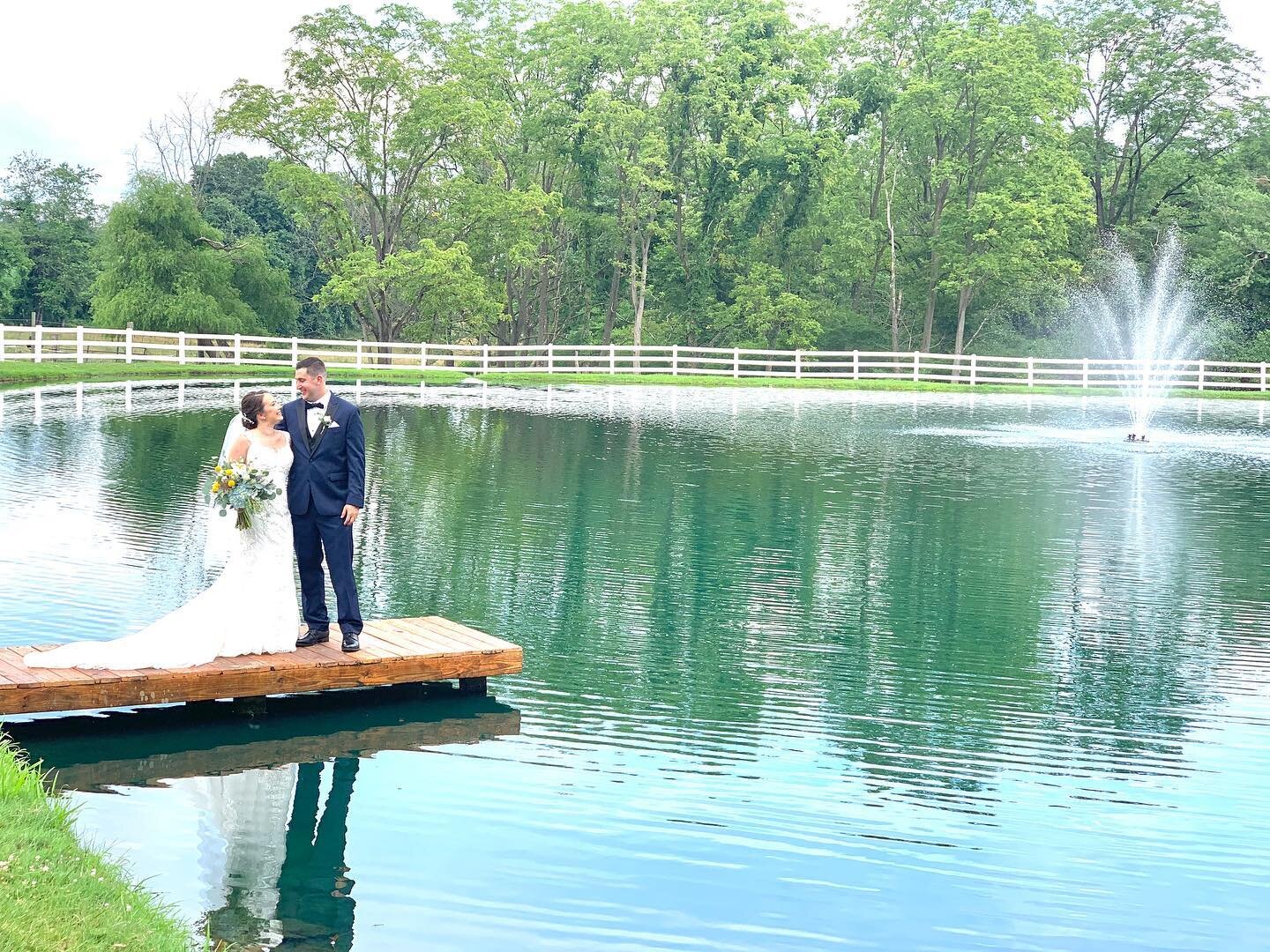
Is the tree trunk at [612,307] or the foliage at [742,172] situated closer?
the foliage at [742,172]

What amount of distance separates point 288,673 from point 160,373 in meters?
37.0

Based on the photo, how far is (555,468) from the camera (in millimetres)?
21109

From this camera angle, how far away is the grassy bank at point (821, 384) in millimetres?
50219

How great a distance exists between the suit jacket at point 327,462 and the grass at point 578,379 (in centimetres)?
3445

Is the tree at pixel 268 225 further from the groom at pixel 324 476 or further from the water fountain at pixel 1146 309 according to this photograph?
the groom at pixel 324 476

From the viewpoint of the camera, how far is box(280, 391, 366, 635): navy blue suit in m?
8.55

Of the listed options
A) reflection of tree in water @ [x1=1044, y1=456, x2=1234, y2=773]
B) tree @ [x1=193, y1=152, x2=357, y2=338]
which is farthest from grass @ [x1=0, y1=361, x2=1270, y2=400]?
reflection of tree in water @ [x1=1044, y1=456, x2=1234, y2=773]

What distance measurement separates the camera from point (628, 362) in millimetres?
55219

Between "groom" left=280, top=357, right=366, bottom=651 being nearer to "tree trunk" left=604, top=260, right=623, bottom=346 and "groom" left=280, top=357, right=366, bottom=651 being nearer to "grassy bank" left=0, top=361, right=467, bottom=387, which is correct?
"grassy bank" left=0, top=361, right=467, bottom=387

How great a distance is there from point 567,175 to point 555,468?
46.0m

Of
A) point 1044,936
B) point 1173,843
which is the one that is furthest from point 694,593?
point 1044,936

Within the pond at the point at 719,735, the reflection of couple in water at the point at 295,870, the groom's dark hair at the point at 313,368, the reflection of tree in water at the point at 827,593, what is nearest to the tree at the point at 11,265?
the reflection of tree in water at the point at 827,593

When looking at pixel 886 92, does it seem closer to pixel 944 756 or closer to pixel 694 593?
pixel 694 593

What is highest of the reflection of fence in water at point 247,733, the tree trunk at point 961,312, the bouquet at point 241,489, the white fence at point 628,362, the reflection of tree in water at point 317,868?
the tree trunk at point 961,312
